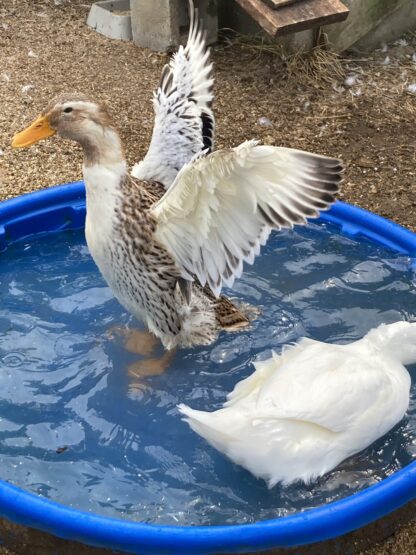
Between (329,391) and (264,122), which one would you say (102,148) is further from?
(264,122)

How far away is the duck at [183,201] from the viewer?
9.11ft

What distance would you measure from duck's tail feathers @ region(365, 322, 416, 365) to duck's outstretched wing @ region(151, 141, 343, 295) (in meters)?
0.56

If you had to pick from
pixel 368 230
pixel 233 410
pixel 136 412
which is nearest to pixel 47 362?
pixel 136 412

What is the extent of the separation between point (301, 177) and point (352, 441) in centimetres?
89

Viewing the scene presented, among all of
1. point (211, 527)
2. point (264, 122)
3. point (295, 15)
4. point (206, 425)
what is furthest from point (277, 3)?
point (211, 527)

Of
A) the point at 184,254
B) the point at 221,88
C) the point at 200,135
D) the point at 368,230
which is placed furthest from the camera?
the point at 221,88

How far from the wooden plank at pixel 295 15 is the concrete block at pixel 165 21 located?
3.09 feet

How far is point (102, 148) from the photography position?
3020 mm

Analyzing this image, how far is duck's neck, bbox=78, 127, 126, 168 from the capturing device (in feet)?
9.89

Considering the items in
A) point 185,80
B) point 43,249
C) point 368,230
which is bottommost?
point 43,249

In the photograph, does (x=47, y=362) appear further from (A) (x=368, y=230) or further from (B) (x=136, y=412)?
(A) (x=368, y=230)

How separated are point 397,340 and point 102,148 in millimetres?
1291

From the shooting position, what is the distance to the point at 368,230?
4.06 m

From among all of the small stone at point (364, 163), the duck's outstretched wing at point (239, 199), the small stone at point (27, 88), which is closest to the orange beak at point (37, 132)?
the duck's outstretched wing at point (239, 199)
